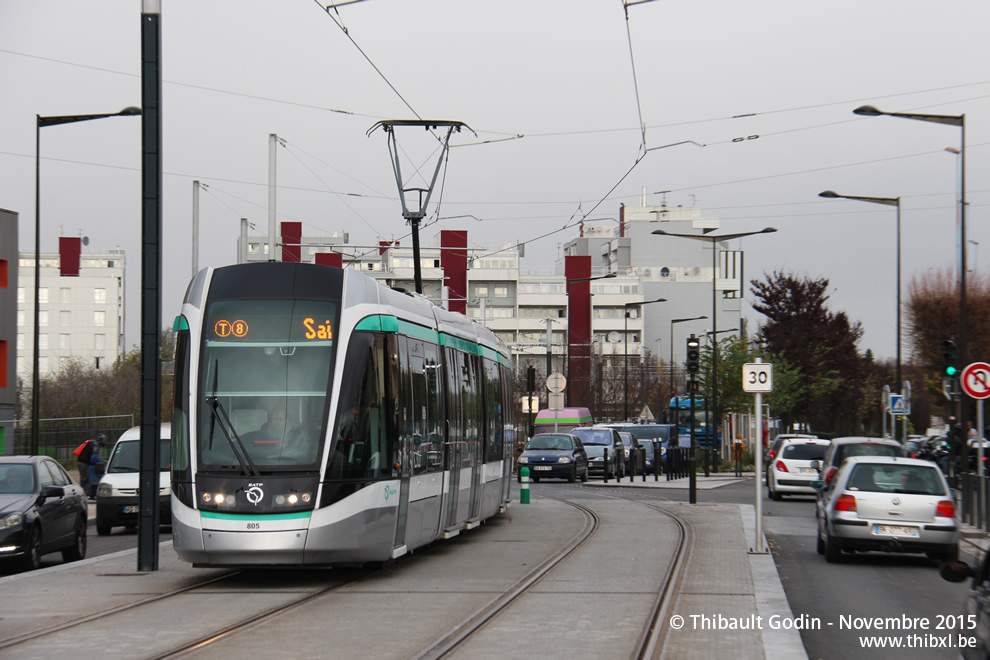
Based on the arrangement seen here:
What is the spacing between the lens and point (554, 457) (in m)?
41.4

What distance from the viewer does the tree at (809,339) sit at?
65.1 meters

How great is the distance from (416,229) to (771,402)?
32.4 m

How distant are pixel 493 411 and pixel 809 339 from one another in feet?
154

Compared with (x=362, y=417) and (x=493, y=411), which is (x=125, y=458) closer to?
(x=493, y=411)

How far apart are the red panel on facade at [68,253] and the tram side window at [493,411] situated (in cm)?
8662

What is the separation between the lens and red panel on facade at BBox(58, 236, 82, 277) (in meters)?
102

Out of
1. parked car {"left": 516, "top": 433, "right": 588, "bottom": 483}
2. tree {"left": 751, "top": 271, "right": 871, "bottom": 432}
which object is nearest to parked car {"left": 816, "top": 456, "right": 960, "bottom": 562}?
parked car {"left": 516, "top": 433, "right": 588, "bottom": 483}

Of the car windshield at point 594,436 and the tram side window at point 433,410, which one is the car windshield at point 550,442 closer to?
the car windshield at point 594,436

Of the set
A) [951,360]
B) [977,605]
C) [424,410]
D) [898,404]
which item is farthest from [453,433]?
[898,404]

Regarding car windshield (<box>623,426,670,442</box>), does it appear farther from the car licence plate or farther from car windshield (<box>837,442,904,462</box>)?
the car licence plate

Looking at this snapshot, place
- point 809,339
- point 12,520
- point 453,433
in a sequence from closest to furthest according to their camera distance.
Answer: point 12,520
point 453,433
point 809,339

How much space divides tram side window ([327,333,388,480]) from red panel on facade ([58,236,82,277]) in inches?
3704

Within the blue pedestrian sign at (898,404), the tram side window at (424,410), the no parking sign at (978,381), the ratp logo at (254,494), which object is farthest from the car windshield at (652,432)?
the ratp logo at (254,494)

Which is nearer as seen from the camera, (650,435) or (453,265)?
(650,435)
